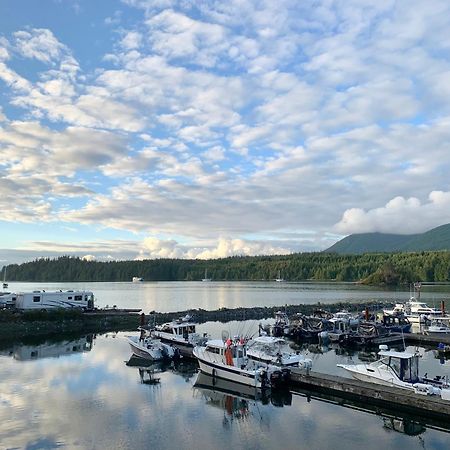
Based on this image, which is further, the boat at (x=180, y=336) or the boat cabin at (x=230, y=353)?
the boat at (x=180, y=336)

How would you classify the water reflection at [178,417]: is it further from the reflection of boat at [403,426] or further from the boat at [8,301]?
the boat at [8,301]

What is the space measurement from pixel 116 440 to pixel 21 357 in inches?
807

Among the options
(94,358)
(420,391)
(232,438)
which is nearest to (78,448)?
(232,438)

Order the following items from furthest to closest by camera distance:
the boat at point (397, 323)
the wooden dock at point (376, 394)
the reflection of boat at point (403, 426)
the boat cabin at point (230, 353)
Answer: the boat at point (397, 323)
the boat cabin at point (230, 353)
the wooden dock at point (376, 394)
the reflection of boat at point (403, 426)

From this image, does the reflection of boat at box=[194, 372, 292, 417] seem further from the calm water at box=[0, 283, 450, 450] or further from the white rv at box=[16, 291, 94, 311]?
the white rv at box=[16, 291, 94, 311]

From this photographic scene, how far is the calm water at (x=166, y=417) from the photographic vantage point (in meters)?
18.5

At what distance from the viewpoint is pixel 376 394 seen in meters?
23.5

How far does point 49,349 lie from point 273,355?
65.0 ft

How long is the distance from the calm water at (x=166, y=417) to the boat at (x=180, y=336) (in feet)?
19.3

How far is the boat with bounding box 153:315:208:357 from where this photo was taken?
37656 millimetres

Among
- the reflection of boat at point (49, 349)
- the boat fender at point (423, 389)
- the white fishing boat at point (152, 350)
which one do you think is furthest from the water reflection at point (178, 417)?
the reflection of boat at point (49, 349)

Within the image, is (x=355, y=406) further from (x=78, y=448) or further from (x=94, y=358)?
(x=94, y=358)

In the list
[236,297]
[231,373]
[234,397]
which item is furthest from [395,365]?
[236,297]

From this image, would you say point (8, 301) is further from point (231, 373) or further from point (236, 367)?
point (236, 367)
